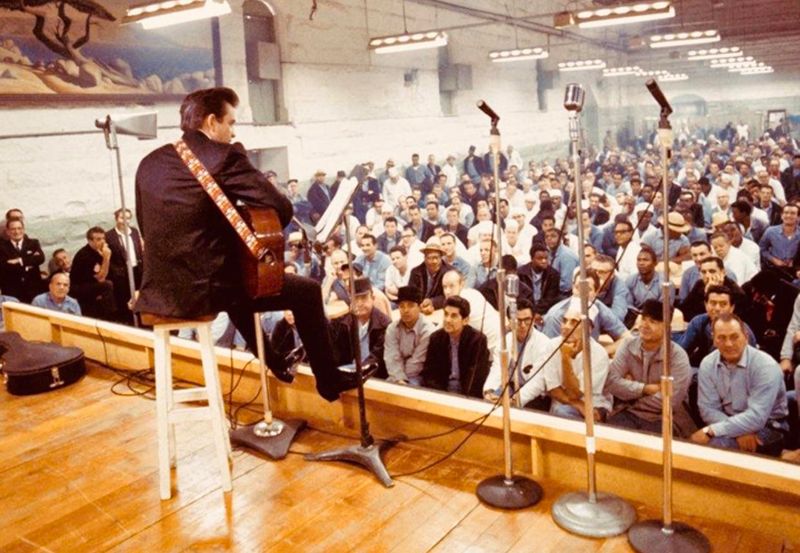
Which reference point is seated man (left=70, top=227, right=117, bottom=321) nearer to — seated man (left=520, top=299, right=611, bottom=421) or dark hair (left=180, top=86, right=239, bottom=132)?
seated man (left=520, top=299, right=611, bottom=421)

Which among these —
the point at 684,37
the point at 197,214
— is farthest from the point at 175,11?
the point at 684,37

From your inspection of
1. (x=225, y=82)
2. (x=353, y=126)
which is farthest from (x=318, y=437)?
(x=353, y=126)

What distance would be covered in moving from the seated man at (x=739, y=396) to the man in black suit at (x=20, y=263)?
19.7 ft

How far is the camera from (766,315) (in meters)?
4.93

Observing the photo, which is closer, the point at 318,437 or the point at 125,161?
the point at 318,437

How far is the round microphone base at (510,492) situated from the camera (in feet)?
7.91

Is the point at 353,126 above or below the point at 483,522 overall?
above

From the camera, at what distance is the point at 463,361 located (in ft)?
14.3

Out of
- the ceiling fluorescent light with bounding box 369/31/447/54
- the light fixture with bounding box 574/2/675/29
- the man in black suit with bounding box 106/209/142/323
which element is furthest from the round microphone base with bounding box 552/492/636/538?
the ceiling fluorescent light with bounding box 369/31/447/54

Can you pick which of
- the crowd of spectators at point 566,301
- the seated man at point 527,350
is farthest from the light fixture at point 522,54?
the seated man at point 527,350

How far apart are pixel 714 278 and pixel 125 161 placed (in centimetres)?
615

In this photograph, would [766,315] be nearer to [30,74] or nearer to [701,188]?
[701,188]

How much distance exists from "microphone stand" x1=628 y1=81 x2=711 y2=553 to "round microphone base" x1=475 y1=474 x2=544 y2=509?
14.1 inches

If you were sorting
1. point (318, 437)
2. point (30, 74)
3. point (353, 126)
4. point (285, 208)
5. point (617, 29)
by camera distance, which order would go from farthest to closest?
point (617, 29), point (353, 126), point (30, 74), point (318, 437), point (285, 208)
